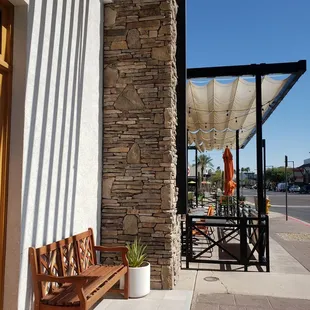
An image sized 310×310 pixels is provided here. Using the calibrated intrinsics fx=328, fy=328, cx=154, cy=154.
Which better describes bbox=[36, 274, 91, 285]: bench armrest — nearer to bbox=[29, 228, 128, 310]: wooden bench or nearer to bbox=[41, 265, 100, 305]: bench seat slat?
bbox=[29, 228, 128, 310]: wooden bench

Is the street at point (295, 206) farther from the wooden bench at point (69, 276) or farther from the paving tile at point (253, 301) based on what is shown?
the wooden bench at point (69, 276)

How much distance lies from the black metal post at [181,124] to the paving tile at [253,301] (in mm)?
1565

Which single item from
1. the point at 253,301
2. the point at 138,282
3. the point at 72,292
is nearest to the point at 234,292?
the point at 253,301

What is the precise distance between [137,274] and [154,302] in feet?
1.33

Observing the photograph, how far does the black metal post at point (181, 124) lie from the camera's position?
5430mm

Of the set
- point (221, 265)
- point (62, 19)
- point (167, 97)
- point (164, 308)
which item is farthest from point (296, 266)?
point (62, 19)

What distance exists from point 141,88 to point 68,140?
1656mm

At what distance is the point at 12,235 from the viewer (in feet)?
9.37

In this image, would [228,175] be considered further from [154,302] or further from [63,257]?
[63,257]

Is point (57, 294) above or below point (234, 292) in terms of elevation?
above

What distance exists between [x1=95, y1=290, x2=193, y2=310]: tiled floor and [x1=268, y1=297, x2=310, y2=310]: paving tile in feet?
3.49

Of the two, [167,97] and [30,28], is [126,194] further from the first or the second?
[30,28]

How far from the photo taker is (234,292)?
15.0 feet

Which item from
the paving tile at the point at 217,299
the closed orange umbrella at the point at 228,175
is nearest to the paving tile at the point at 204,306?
the paving tile at the point at 217,299
